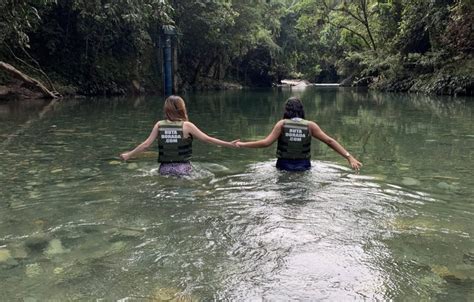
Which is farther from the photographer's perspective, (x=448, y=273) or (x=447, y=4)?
(x=447, y=4)

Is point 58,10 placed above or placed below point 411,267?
above

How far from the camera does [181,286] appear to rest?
11.5ft

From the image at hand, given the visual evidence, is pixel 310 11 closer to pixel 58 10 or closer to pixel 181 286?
pixel 58 10

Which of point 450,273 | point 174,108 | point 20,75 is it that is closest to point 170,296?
point 450,273

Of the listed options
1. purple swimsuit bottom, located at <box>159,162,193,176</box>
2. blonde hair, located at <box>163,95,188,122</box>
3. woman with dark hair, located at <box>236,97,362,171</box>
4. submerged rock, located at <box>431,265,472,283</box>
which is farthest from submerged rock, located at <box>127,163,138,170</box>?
submerged rock, located at <box>431,265,472,283</box>

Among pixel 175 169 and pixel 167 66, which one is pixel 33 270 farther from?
pixel 167 66

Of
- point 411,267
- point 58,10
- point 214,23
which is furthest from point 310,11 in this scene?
point 411,267

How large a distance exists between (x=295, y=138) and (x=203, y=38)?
1327 inches

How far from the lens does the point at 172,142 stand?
7.03 meters

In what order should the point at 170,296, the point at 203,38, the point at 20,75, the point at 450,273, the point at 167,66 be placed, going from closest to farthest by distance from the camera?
the point at 170,296
the point at 450,273
the point at 20,75
the point at 167,66
the point at 203,38

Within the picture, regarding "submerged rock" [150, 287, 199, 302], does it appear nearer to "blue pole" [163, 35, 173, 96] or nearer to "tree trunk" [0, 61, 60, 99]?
"tree trunk" [0, 61, 60, 99]

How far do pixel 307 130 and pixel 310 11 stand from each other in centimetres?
4009

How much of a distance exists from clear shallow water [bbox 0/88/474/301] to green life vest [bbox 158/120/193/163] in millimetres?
333

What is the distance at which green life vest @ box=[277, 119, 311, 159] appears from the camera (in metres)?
7.18
